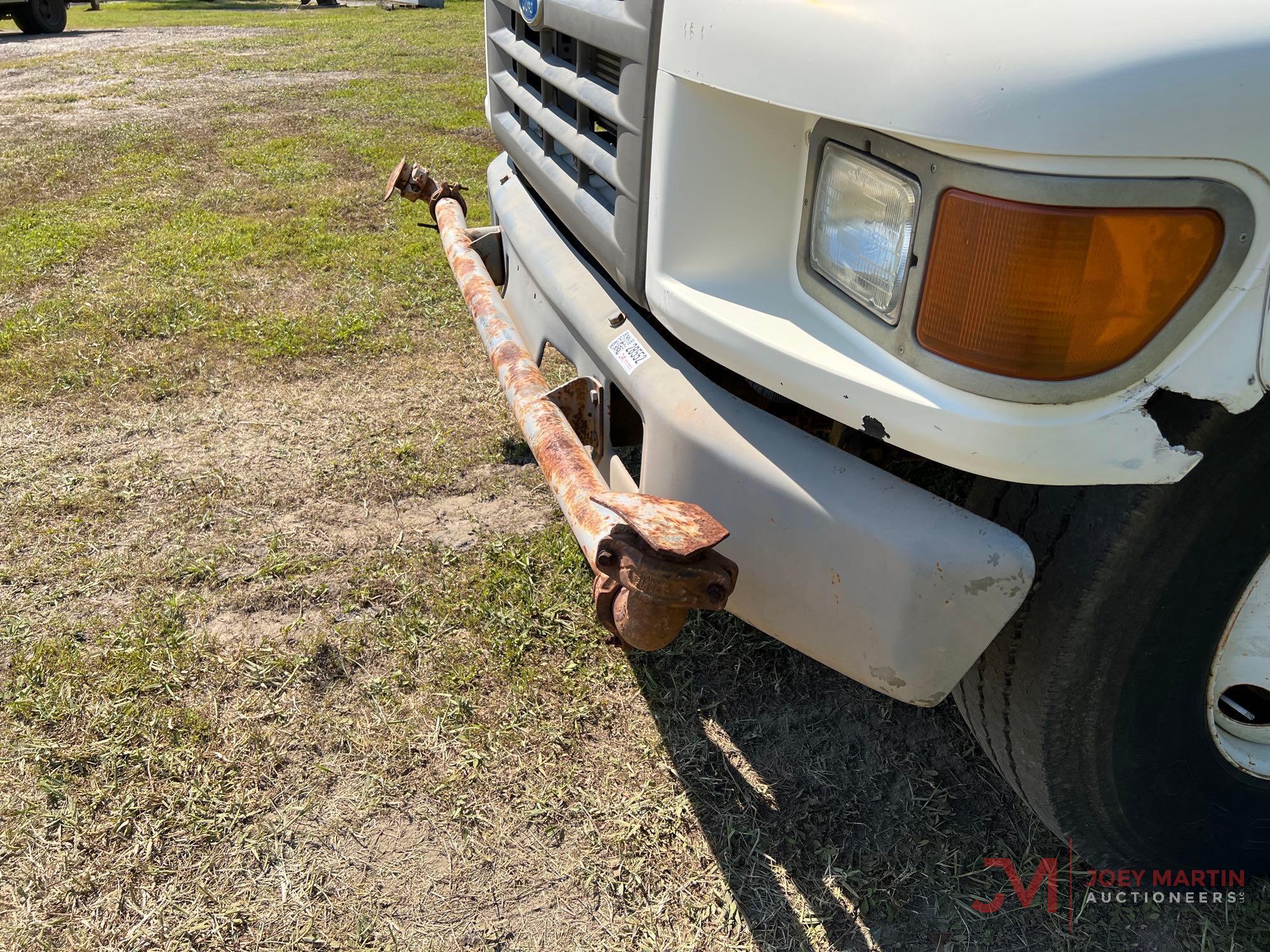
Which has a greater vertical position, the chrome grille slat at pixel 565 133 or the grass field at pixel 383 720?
the chrome grille slat at pixel 565 133

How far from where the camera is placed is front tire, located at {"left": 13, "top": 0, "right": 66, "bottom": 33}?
17.2 meters

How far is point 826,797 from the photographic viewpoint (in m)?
2.18

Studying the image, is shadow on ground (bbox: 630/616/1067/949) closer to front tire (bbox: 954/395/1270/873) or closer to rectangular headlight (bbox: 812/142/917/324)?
front tire (bbox: 954/395/1270/873)

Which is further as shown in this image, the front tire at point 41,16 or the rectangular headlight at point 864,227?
the front tire at point 41,16

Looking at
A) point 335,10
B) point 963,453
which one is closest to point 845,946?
point 963,453

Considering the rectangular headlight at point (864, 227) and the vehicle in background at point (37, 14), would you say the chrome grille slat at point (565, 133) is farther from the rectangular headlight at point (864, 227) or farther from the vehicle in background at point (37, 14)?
the vehicle in background at point (37, 14)

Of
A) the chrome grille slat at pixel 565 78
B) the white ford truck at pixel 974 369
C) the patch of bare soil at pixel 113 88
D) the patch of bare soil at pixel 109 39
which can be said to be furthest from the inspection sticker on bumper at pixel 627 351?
the patch of bare soil at pixel 109 39

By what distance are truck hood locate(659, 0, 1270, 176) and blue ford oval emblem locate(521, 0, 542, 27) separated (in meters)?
1.28

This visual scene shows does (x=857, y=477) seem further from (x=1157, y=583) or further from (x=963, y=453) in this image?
(x=1157, y=583)

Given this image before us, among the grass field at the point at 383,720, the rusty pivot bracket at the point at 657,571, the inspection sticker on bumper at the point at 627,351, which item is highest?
the inspection sticker on bumper at the point at 627,351

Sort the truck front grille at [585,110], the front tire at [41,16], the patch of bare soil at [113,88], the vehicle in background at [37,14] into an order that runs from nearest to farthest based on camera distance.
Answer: the truck front grille at [585,110]
the patch of bare soil at [113,88]
the vehicle in background at [37,14]
the front tire at [41,16]

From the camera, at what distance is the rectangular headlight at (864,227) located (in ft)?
4.49

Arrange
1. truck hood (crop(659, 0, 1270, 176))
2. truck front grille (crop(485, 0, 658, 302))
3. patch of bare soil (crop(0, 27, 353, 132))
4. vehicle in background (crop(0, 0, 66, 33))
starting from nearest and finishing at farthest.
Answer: truck hood (crop(659, 0, 1270, 176)) < truck front grille (crop(485, 0, 658, 302)) < patch of bare soil (crop(0, 27, 353, 132)) < vehicle in background (crop(0, 0, 66, 33))

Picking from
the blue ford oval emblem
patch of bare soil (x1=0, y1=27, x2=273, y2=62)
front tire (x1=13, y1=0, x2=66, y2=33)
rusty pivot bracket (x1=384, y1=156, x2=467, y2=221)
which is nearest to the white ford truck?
the blue ford oval emblem
